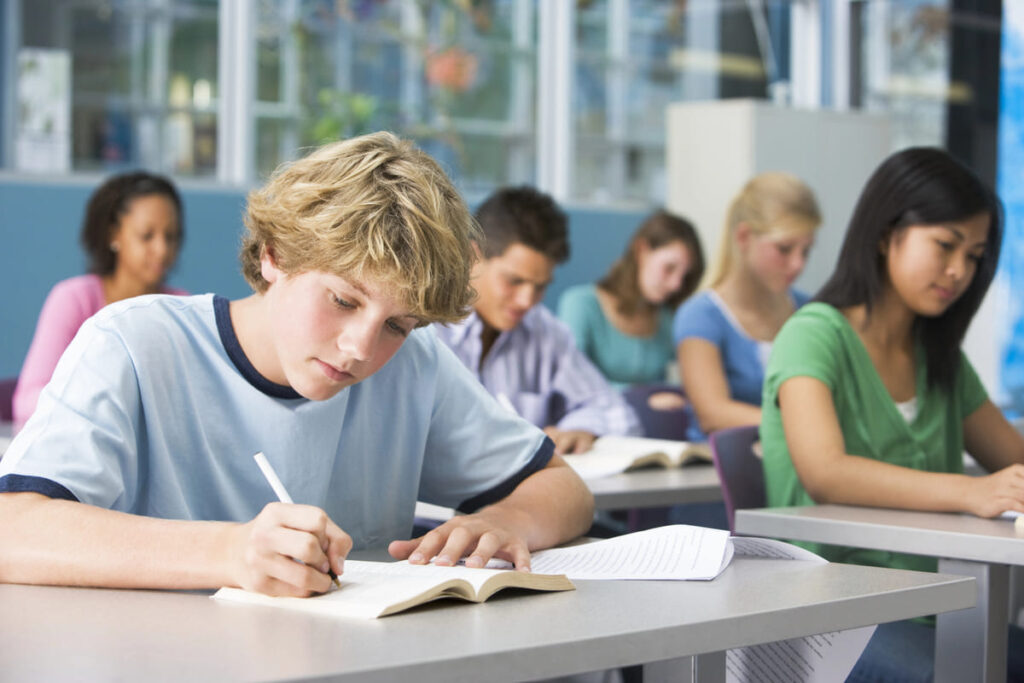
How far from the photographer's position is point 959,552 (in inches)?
68.1

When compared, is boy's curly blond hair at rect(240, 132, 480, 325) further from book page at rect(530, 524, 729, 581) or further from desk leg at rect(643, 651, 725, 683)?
desk leg at rect(643, 651, 725, 683)

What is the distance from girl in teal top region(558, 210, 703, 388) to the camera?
4.80m

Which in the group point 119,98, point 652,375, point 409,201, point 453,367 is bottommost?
point 652,375

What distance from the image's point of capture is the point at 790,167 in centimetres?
589

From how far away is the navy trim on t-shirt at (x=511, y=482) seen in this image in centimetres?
174

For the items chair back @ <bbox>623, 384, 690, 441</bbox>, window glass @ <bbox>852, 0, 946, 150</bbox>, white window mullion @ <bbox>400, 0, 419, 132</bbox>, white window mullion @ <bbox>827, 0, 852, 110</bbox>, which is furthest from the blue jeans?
white window mullion @ <bbox>827, 0, 852, 110</bbox>

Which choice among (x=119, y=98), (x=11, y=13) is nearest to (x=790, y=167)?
(x=119, y=98)

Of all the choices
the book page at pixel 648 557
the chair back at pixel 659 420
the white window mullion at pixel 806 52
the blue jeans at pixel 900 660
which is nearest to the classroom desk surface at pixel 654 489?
the blue jeans at pixel 900 660

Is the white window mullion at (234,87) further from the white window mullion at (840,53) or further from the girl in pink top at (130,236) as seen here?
the white window mullion at (840,53)

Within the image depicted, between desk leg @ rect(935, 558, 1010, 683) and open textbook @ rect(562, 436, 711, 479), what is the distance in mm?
901

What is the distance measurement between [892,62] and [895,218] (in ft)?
13.6

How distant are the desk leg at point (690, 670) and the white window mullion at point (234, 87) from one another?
415 cm

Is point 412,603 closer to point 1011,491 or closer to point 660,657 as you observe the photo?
point 660,657

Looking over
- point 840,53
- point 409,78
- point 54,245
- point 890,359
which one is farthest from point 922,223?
point 840,53
